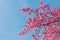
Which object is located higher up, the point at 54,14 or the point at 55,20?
the point at 54,14

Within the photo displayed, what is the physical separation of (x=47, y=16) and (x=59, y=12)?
0.97 meters

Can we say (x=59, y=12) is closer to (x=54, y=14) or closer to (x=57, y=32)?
(x=54, y=14)

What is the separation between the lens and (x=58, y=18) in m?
9.07

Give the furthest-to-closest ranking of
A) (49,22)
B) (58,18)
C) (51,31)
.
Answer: (51,31) → (49,22) → (58,18)

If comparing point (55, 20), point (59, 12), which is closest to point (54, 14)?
point (59, 12)

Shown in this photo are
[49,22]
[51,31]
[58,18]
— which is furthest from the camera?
[51,31]

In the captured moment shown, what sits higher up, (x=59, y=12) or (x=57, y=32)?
(x=59, y=12)

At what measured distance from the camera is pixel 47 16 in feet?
31.6

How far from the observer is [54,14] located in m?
10.2

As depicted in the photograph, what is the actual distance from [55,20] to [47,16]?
66 centimetres

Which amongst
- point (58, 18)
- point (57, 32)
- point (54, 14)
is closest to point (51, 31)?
point (57, 32)

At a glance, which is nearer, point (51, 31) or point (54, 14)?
point (54, 14)

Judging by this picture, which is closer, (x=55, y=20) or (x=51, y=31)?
(x=55, y=20)

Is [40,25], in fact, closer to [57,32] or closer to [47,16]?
[47,16]
